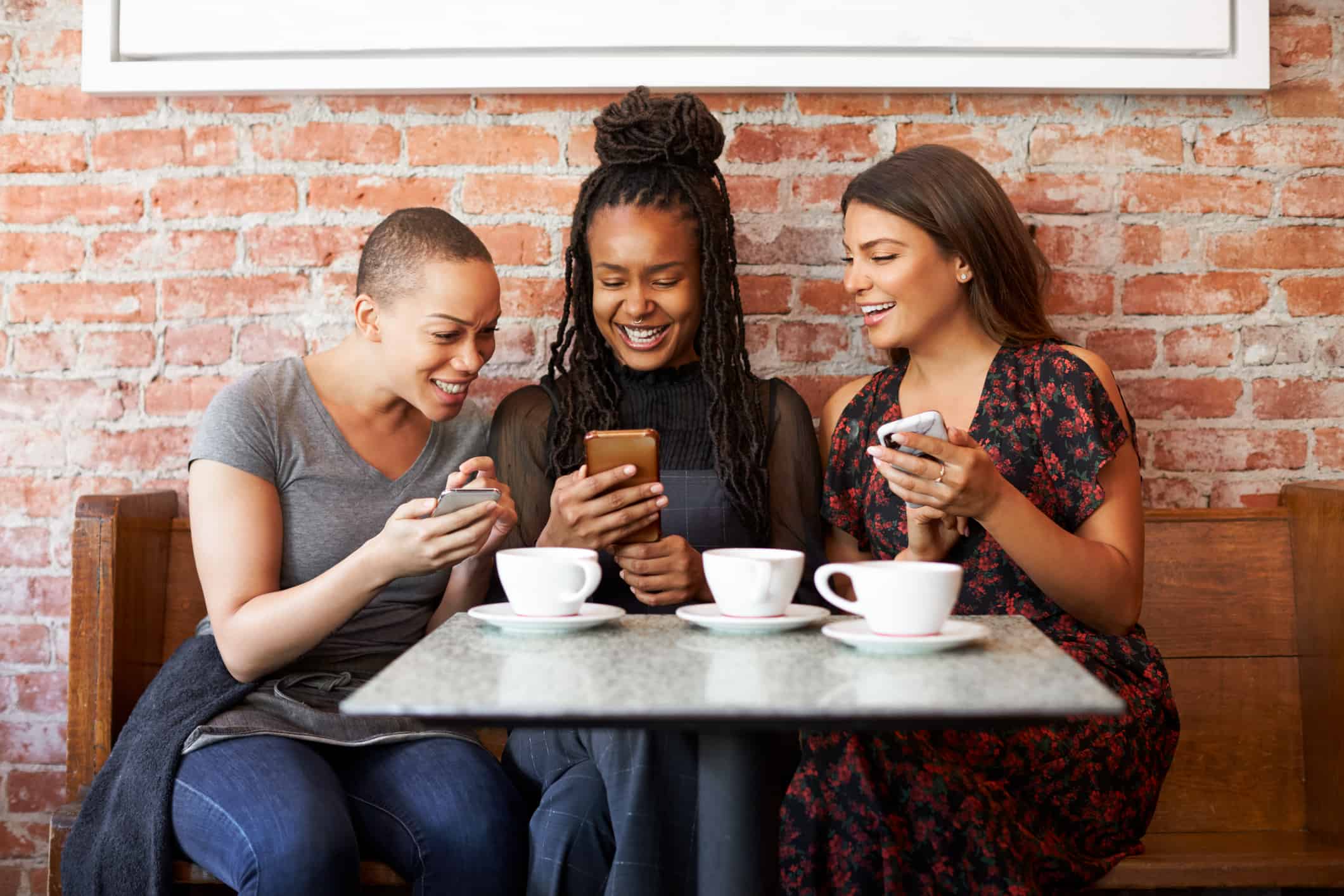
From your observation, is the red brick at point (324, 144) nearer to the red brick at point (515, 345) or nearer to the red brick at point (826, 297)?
the red brick at point (515, 345)

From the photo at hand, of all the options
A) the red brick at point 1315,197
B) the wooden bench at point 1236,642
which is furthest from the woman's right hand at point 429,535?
the red brick at point 1315,197

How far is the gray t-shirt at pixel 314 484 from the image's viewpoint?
5.49ft

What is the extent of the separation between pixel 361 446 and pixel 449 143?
2.17ft

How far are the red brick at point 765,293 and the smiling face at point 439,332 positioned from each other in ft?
1.82

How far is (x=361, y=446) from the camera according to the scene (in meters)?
1.77

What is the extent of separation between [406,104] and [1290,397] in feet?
5.68

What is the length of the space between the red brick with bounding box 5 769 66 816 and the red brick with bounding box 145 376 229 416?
690 millimetres

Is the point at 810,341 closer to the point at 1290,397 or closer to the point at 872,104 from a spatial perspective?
the point at 872,104

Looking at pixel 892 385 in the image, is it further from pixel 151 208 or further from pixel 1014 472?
pixel 151 208

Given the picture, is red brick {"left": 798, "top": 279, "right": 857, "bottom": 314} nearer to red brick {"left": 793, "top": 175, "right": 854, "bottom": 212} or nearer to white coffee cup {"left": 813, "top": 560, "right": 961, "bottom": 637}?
red brick {"left": 793, "top": 175, "right": 854, "bottom": 212}

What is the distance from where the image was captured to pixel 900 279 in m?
1.81

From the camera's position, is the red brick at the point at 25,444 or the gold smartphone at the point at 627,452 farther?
the red brick at the point at 25,444

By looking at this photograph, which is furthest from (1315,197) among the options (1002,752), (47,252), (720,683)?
(47,252)

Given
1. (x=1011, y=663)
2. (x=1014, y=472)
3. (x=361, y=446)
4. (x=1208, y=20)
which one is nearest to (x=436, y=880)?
(x=361, y=446)
